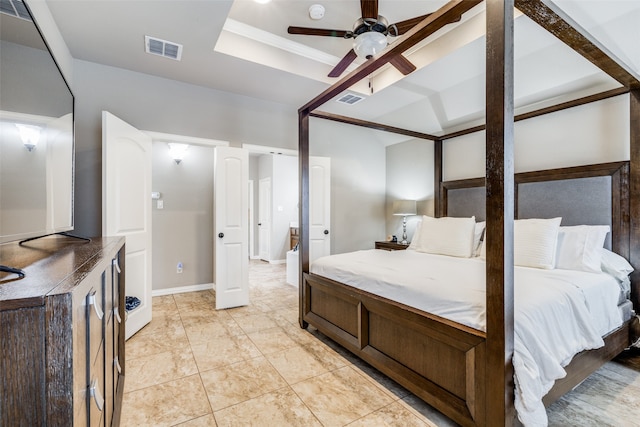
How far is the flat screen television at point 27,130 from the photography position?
103 centimetres

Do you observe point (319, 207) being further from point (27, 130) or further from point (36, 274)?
point (36, 274)

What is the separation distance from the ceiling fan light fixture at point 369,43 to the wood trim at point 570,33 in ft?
2.92

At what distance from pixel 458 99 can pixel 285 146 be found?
237cm

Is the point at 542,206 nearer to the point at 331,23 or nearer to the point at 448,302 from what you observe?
the point at 448,302

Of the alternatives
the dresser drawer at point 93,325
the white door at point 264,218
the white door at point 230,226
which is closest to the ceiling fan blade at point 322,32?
the white door at point 230,226

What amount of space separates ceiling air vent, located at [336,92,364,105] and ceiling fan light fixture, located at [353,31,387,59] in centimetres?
173

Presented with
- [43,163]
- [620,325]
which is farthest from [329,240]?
[43,163]

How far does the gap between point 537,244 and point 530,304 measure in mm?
1275

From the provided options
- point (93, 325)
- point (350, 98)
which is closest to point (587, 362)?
point (93, 325)

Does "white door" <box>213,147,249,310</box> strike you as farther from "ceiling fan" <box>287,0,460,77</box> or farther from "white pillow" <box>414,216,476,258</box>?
"white pillow" <box>414,216,476,258</box>

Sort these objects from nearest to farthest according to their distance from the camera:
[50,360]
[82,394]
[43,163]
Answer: [50,360], [82,394], [43,163]

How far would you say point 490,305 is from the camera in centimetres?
145

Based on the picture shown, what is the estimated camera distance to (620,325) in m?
2.24

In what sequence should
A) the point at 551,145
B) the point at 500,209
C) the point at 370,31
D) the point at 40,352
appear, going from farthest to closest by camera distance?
the point at 551,145 → the point at 370,31 → the point at 500,209 → the point at 40,352
